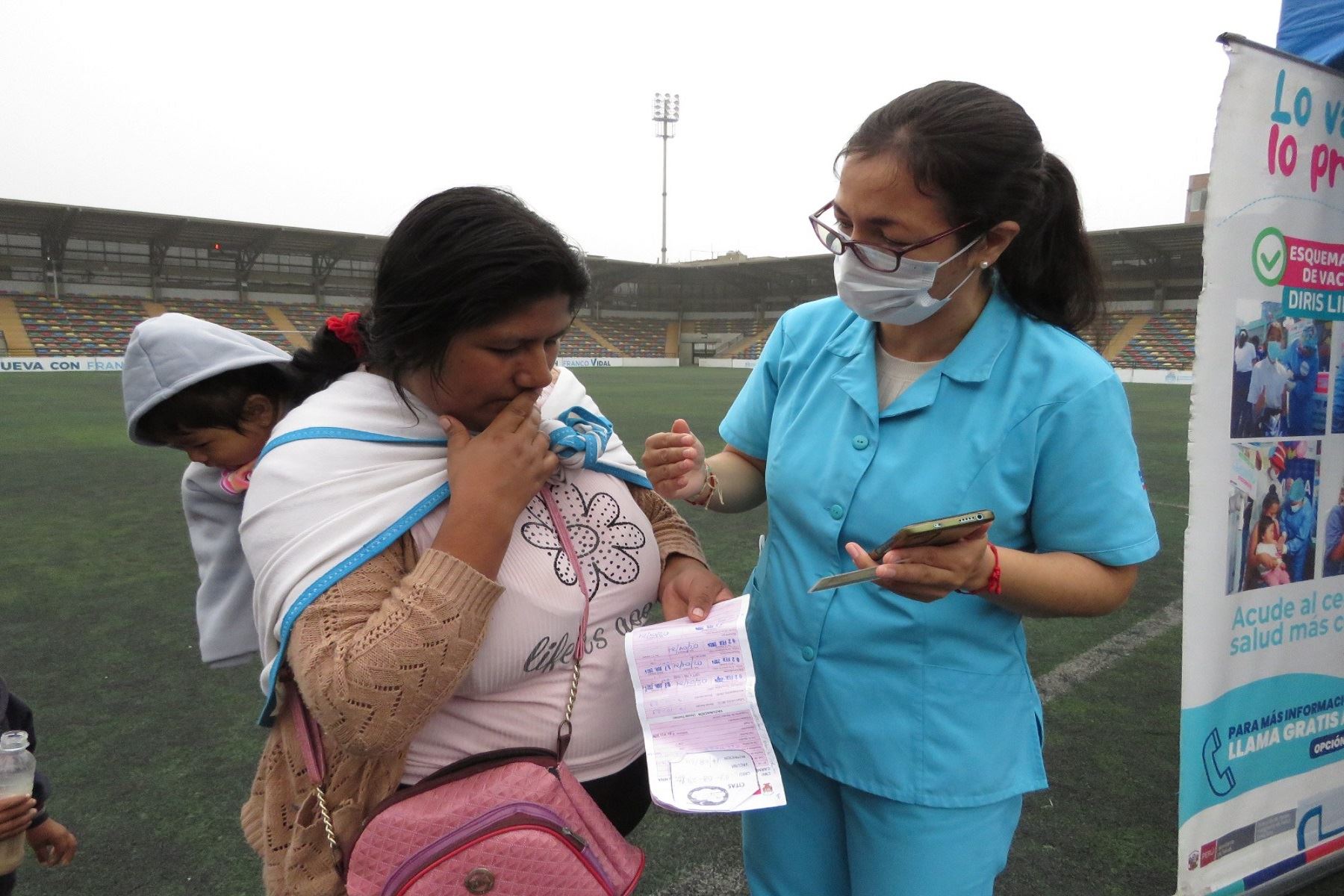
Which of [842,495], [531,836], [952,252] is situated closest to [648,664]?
[531,836]

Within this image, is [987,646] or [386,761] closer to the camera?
[386,761]

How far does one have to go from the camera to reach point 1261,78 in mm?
1648

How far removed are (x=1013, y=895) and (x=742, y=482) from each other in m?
1.36

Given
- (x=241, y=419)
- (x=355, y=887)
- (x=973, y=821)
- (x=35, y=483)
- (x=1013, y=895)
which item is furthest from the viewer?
(x=35, y=483)

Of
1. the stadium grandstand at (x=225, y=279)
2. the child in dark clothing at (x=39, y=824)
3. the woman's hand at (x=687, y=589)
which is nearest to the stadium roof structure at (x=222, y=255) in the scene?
the stadium grandstand at (x=225, y=279)

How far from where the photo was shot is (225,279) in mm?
35375

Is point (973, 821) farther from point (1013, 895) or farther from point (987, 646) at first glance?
point (1013, 895)

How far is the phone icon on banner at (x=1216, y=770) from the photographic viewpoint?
1.93 meters

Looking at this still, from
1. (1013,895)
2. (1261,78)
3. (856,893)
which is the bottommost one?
(1013,895)

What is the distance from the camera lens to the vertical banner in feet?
5.59

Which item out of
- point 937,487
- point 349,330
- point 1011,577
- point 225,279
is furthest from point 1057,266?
point 225,279

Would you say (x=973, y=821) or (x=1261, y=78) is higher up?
(x=1261, y=78)

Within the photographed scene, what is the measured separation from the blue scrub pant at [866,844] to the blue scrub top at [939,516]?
1.7 inches

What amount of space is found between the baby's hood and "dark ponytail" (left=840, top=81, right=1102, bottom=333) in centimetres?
109
